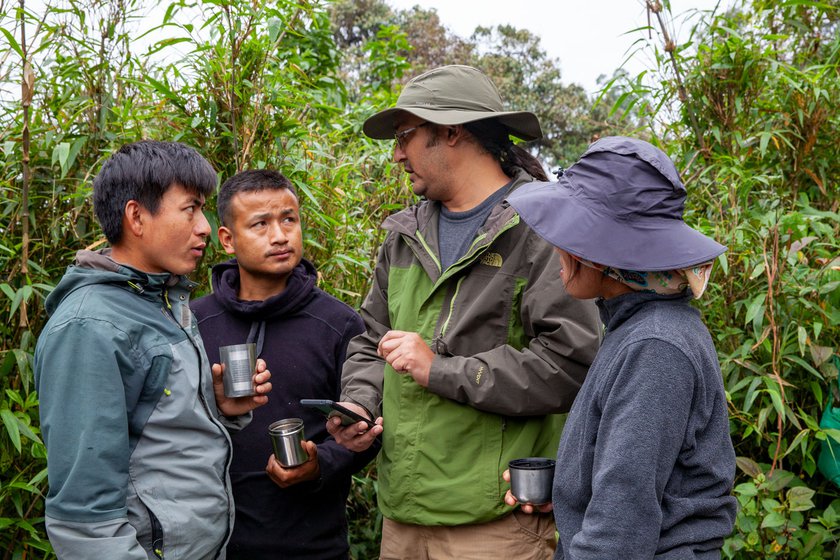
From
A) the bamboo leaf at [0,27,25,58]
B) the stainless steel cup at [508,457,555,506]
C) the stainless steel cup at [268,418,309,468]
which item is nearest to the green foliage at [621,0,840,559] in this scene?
the stainless steel cup at [508,457,555,506]

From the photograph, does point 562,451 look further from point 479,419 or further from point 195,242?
point 195,242

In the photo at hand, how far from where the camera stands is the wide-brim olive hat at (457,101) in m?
2.60

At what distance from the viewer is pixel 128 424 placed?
206 cm

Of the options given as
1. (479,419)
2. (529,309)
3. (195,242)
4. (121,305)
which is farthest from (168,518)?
(529,309)

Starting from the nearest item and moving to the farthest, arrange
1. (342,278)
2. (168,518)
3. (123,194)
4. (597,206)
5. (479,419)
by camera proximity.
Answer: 1. (597,206)
2. (168,518)
3. (123,194)
4. (479,419)
5. (342,278)

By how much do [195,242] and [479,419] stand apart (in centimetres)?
97

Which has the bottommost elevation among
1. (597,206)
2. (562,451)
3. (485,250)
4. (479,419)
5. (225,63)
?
(479,419)

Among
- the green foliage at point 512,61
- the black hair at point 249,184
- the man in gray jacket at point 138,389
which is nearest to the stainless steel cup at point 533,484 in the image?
the man in gray jacket at point 138,389

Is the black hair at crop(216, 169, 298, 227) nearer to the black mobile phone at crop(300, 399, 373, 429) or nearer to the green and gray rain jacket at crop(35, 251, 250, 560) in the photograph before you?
the green and gray rain jacket at crop(35, 251, 250, 560)

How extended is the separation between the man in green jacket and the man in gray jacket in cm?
43

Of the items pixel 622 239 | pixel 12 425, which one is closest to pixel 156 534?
pixel 12 425

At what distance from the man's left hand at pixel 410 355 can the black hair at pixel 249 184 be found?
2.56 feet

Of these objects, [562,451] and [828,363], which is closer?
[562,451]

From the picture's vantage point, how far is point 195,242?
2.34 meters
